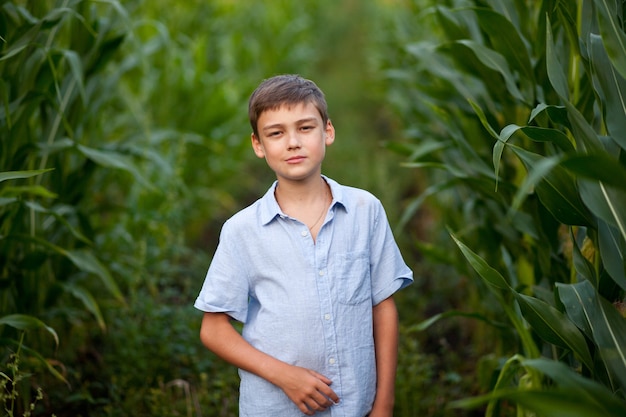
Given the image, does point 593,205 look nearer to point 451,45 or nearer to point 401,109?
point 451,45

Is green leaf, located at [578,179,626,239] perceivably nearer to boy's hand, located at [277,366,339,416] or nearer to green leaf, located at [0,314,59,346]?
boy's hand, located at [277,366,339,416]

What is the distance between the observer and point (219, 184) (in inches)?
236

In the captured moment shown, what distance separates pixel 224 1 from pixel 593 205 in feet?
18.5

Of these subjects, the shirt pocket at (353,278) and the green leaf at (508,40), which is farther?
the green leaf at (508,40)

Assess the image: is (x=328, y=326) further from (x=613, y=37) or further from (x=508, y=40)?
(x=508, y=40)

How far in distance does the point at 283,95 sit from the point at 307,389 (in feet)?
2.40

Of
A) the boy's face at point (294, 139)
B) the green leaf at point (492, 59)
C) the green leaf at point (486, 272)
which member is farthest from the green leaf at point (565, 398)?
the green leaf at point (492, 59)

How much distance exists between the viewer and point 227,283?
199 centimetres

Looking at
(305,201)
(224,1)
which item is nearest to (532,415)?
(305,201)

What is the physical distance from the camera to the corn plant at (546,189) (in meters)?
1.75

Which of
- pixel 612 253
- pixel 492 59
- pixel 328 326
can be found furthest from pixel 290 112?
pixel 492 59

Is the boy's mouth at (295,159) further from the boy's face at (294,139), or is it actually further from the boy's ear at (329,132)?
the boy's ear at (329,132)

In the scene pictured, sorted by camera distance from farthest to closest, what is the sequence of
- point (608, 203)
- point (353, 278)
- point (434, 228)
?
point (434, 228), point (353, 278), point (608, 203)

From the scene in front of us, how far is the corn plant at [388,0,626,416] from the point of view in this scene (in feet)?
5.73
